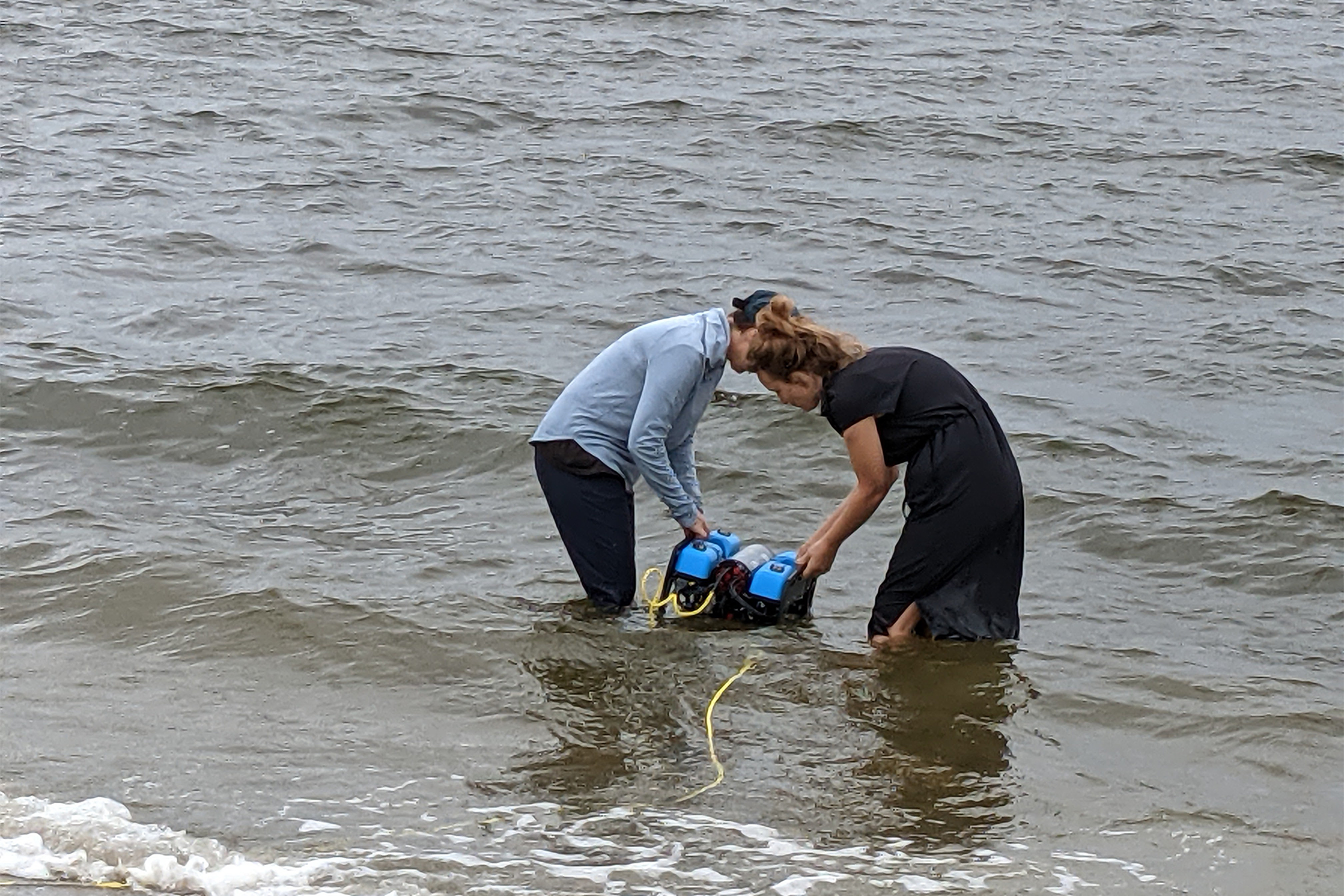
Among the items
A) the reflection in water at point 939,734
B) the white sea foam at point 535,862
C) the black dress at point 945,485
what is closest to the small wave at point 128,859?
the white sea foam at point 535,862

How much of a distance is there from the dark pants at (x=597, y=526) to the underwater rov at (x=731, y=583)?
7.5 inches

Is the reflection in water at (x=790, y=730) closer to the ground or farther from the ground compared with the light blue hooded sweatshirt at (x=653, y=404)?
closer to the ground

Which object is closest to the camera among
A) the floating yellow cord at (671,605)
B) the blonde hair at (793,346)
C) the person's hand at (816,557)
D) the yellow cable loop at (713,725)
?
the yellow cable loop at (713,725)

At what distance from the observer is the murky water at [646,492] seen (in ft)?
16.7

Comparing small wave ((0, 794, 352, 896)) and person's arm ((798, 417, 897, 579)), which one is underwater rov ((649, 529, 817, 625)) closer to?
person's arm ((798, 417, 897, 579))

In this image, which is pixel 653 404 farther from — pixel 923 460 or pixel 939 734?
pixel 939 734

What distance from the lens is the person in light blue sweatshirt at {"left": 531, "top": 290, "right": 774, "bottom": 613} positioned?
5.86 metres

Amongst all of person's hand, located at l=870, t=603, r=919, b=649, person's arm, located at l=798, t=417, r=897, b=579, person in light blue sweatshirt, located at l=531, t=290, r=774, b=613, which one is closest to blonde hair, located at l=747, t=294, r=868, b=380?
person in light blue sweatshirt, located at l=531, t=290, r=774, b=613

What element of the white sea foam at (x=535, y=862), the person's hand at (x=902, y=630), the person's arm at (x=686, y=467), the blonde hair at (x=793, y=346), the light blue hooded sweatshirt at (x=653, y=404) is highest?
the blonde hair at (x=793, y=346)

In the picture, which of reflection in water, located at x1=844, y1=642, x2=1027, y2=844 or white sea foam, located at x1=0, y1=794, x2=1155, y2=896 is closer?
white sea foam, located at x1=0, y1=794, x2=1155, y2=896

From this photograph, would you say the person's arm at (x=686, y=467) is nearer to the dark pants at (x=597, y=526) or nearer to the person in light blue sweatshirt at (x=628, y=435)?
the person in light blue sweatshirt at (x=628, y=435)

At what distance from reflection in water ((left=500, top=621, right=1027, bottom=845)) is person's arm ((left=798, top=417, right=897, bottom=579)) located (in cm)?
58

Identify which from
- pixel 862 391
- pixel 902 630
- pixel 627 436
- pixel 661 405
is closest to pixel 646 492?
pixel 627 436

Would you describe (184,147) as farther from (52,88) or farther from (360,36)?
(360,36)
